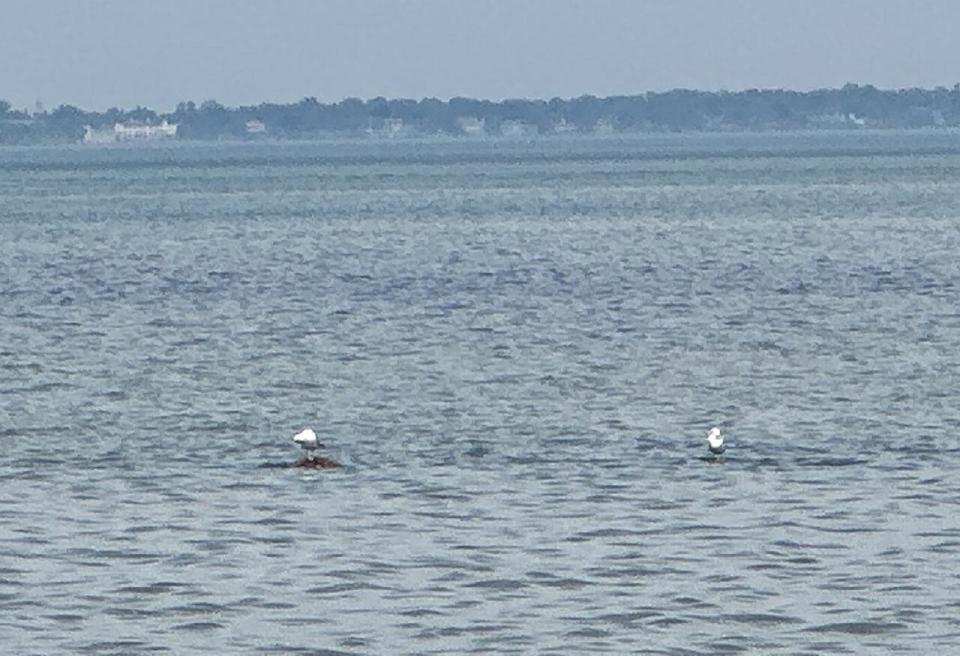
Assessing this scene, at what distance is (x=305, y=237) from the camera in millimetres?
106438

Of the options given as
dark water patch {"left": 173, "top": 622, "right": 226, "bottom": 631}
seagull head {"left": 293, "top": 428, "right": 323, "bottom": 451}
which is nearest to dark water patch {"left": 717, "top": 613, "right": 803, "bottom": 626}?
dark water patch {"left": 173, "top": 622, "right": 226, "bottom": 631}

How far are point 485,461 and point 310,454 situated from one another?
2300mm

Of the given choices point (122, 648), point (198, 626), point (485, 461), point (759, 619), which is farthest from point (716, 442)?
point (122, 648)

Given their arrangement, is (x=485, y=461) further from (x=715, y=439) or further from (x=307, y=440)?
(x=715, y=439)

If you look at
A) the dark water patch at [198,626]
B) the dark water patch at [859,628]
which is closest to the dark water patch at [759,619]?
the dark water patch at [859,628]

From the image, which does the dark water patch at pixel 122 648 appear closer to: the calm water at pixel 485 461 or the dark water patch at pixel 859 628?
the calm water at pixel 485 461

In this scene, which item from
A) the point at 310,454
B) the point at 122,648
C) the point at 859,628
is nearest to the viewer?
the point at 122,648

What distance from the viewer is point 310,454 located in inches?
1313

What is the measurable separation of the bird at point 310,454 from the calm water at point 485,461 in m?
0.30

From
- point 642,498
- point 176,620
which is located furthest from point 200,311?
point 176,620

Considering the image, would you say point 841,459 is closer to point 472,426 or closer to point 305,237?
point 472,426

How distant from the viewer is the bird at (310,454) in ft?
108

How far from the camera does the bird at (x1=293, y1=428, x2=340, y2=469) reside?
108ft

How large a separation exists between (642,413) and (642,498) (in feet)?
30.3
